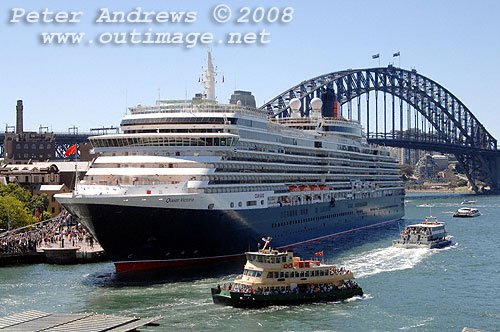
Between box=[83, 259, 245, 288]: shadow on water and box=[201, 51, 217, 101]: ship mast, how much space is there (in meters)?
16.5

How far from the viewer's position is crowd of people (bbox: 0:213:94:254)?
55812mm

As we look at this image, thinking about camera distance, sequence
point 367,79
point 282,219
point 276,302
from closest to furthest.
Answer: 1. point 276,302
2. point 282,219
3. point 367,79

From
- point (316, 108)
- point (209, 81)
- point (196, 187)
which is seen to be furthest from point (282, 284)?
point (316, 108)

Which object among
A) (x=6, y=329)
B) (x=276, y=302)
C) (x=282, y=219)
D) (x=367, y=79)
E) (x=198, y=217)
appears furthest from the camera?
(x=367, y=79)

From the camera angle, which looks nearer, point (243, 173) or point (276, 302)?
point (276, 302)

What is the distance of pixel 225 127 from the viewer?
50312 mm

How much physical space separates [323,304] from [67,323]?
15465mm

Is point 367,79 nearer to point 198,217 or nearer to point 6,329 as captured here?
point 198,217

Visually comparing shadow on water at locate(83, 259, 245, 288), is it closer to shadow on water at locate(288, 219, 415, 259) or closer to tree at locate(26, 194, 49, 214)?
shadow on water at locate(288, 219, 415, 259)

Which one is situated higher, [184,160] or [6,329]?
[184,160]

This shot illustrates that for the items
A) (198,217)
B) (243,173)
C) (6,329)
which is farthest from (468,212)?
(6,329)

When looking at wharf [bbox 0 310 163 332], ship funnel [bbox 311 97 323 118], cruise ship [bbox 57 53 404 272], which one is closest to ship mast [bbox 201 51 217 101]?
cruise ship [bbox 57 53 404 272]

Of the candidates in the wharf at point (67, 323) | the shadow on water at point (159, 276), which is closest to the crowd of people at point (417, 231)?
the shadow on water at point (159, 276)

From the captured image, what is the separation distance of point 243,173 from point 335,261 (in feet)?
31.9
